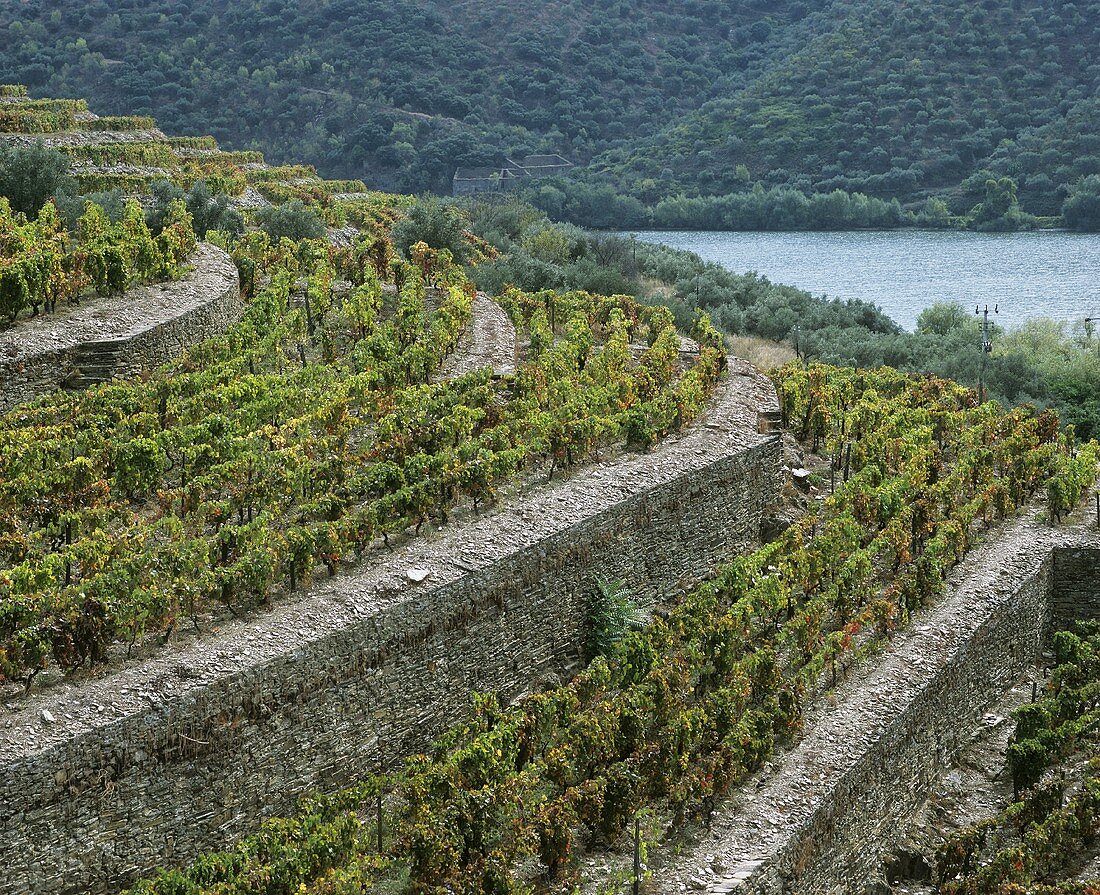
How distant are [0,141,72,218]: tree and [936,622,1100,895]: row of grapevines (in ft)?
67.4

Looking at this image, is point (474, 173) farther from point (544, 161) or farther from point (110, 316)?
point (110, 316)

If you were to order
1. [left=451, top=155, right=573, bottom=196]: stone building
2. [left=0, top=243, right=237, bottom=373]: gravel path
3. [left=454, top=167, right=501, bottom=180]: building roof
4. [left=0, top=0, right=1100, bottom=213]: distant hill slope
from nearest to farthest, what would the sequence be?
[left=0, top=243, right=237, bottom=373]: gravel path, [left=0, top=0, right=1100, bottom=213]: distant hill slope, [left=451, top=155, right=573, bottom=196]: stone building, [left=454, top=167, right=501, bottom=180]: building roof

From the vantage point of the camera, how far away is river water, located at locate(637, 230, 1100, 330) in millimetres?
52844

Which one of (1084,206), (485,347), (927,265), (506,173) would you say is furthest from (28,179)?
(1084,206)

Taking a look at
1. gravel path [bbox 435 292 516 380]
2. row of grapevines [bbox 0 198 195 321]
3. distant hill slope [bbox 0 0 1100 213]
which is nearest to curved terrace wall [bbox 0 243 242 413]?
row of grapevines [bbox 0 198 195 321]

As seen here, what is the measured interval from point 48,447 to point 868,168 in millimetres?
65230

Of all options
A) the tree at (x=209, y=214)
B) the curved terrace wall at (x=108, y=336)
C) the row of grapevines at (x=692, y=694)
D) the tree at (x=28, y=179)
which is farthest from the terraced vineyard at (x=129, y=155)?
the row of grapevines at (x=692, y=694)

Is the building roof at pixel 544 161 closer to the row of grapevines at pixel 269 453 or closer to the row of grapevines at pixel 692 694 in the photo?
the row of grapevines at pixel 269 453

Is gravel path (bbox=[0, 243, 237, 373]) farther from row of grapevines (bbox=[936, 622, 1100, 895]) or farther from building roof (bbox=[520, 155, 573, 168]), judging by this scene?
building roof (bbox=[520, 155, 573, 168])

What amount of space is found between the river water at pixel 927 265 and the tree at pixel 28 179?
98.2ft

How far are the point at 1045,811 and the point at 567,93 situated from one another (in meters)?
78.0

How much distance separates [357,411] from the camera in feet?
62.3

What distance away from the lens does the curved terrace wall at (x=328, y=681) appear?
10.8m

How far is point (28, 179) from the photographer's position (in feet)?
90.0
